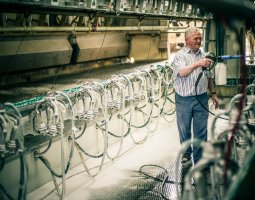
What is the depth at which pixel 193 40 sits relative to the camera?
400cm

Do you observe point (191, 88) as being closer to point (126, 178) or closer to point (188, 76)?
point (188, 76)

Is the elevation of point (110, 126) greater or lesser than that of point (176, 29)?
lesser

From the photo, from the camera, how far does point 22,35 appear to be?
14.3 feet

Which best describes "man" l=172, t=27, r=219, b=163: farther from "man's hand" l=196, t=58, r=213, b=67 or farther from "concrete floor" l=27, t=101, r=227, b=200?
"concrete floor" l=27, t=101, r=227, b=200

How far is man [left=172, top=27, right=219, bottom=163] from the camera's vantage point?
13.2 feet

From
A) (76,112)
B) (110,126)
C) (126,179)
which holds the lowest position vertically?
(126,179)

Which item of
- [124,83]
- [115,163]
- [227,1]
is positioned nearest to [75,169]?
[115,163]

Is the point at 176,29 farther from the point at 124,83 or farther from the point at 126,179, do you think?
the point at 126,179

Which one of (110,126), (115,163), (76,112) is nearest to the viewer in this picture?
(76,112)

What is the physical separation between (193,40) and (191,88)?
55 cm

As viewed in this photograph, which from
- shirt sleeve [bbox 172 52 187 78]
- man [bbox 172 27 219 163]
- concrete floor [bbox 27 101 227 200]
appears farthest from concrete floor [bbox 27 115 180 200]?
shirt sleeve [bbox 172 52 187 78]

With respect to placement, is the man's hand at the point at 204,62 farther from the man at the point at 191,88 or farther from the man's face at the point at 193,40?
the man's face at the point at 193,40

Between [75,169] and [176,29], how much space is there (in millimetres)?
4848

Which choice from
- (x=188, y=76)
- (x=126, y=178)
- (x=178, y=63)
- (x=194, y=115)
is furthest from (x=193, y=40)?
(x=126, y=178)
